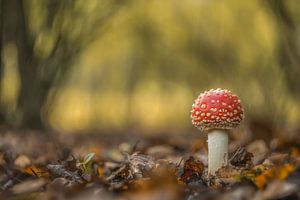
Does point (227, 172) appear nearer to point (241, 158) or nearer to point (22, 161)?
point (241, 158)

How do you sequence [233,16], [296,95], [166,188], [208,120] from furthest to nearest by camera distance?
1. [233,16]
2. [296,95]
3. [208,120]
4. [166,188]

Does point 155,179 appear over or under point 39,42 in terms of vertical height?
under

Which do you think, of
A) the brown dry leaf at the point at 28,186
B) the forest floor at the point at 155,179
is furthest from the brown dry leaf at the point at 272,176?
the brown dry leaf at the point at 28,186

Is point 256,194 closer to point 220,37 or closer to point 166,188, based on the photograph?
point 166,188

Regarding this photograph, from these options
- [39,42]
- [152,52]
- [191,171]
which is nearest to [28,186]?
[191,171]

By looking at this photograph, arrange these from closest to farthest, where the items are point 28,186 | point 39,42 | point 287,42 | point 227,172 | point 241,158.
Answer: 1. point 28,186
2. point 227,172
3. point 241,158
4. point 287,42
5. point 39,42

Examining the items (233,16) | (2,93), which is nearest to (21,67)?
(2,93)

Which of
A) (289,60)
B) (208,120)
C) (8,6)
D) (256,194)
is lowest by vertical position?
(256,194)

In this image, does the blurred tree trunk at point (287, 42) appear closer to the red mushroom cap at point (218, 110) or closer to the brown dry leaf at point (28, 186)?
the red mushroom cap at point (218, 110)
